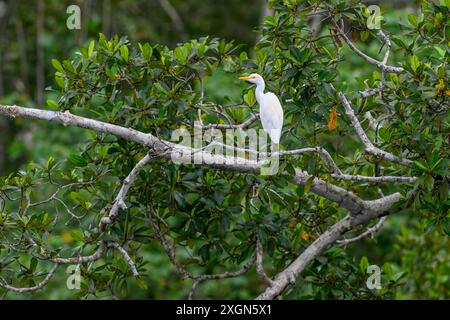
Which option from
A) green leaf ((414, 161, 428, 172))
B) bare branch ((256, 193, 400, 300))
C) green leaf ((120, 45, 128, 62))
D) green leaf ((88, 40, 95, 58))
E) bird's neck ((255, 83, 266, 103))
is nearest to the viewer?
green leaf ((414, 161, 428, 172))

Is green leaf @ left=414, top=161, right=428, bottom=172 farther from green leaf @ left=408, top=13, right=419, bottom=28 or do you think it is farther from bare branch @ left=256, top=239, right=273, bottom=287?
bare branch @ left=256, top=239, right=273, bottom=287

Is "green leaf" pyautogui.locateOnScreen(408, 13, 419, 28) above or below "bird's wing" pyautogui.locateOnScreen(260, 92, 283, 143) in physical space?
above

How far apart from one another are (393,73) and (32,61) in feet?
21.4

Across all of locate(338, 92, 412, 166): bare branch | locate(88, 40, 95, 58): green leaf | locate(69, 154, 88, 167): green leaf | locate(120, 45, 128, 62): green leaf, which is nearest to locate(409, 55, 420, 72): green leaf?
locate(338, 92, 412, 166): bare branch

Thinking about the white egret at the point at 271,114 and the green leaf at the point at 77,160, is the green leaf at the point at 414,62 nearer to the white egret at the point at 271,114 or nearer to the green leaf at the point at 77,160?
the white egret at the point at 271,114

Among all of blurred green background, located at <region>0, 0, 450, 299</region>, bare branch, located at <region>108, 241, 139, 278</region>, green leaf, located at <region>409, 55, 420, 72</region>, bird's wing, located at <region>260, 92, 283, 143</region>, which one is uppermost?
green leaf, located at <region>409, 55, 420, 72</region>

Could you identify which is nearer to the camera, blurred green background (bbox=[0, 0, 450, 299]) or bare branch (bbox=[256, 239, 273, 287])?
bare branch (bbox=[256, 239, 273, 287])

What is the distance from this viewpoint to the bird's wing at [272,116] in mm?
3496

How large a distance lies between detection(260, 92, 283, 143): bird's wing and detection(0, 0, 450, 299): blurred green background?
227 cm

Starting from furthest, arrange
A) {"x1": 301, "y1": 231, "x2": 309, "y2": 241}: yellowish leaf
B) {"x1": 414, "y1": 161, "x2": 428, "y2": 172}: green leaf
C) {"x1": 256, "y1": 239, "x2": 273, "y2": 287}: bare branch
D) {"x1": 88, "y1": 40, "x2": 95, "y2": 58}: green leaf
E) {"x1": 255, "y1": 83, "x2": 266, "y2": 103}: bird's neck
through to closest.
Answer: {"x1": 301, "y1": 231, "x2": 309, "y2": 241}: yellowish leaf → {"x1": 256, "y1": 239, "x2": 273, "y2": 287}: bare branch → {"x1": 88, "y1": 40, "x2": 95, "y2": 58}: green leaf → {"x1": 255, "y1": 83, "x2": 266, "y2": 103}: bird's neck → {"x1": 414, "y1": 161, "x2": 428, "y2": 172}: green leaf

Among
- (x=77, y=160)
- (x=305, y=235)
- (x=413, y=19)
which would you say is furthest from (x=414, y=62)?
(x=77, y=160)

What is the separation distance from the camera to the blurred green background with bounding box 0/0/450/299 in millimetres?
5622

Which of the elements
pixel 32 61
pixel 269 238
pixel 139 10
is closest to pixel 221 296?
pixel 269 238

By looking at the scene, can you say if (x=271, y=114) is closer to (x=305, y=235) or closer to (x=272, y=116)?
(x=272, y=116)
